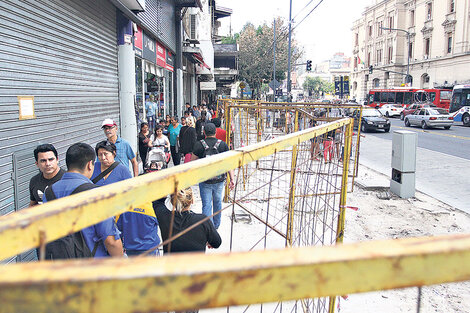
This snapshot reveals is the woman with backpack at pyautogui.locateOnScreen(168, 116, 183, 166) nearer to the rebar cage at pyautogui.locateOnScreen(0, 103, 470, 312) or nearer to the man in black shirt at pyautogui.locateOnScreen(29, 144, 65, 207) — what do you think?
the man in black shirt at pyautogui.locateOnScreen(29, 144, 65, 207)

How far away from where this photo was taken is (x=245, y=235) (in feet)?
20.1

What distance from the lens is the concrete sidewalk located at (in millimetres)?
8656

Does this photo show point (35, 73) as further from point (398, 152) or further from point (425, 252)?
point (398, 152)

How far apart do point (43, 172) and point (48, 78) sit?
2.28 metres

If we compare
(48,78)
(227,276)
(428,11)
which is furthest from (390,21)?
(227,276)

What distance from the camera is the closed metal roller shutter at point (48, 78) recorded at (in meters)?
4.41

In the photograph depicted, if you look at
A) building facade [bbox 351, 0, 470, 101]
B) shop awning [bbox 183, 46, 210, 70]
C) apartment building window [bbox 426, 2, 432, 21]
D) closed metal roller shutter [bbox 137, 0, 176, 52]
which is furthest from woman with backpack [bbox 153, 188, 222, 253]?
apartment building window [bbox 426, 2, 432, 21]

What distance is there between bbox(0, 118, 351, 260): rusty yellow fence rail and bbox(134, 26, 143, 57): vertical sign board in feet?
32.8

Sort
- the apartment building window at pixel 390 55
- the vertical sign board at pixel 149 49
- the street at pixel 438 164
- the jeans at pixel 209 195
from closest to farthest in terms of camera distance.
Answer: the jeans at pixel 209 195
the street at pixel 438 164
the vertical sign board at pixel 149 49
the apartment building window at pixel 390 55

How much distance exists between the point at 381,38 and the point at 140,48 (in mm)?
61390

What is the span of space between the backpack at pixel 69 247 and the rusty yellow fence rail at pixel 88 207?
151 centimetres

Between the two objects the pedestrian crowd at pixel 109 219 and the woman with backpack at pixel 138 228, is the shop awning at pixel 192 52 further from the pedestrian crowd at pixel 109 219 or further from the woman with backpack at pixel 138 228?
the woman with backpack at pixel 138 228

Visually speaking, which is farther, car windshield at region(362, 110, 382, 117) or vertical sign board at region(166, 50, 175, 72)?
car windshield at region(362, 110, 382, 117)

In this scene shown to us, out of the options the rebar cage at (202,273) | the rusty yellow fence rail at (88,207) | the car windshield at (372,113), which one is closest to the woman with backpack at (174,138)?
the rusty yellow fence rail at (88,207)
